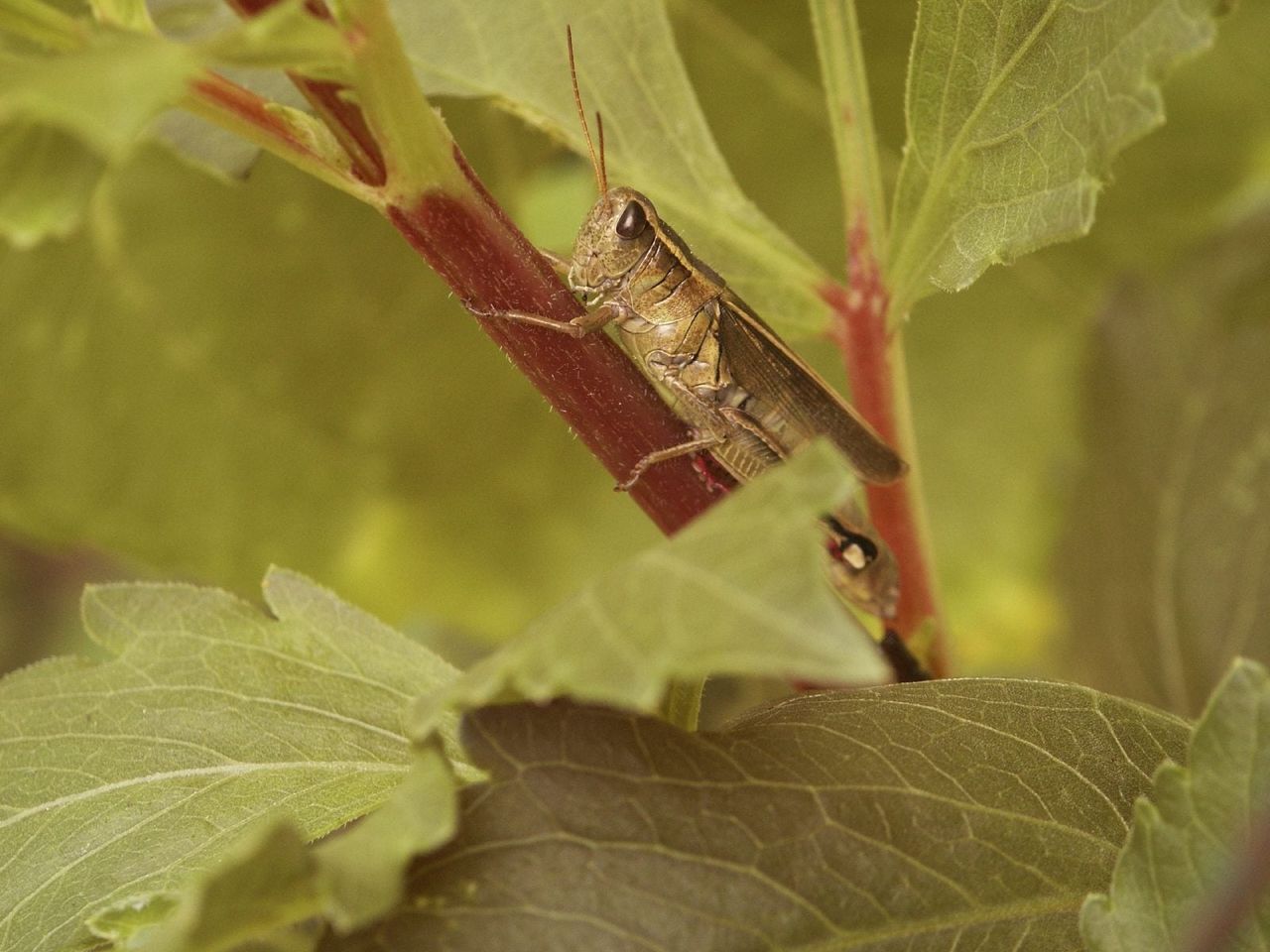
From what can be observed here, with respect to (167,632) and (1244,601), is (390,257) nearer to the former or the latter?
(167,632)

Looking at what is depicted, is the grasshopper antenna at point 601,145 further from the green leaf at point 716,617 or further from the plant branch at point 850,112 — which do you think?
the green leaf at point 716,617

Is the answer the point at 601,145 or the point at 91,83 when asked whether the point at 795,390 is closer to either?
the point at 601,145

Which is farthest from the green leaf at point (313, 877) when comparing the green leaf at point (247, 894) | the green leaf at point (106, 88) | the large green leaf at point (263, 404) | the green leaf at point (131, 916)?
the large green leaf at point (263, 404)

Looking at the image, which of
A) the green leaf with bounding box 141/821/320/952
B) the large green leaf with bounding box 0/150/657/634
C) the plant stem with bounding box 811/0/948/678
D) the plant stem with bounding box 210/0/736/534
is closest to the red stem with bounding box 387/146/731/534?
the plant stem with bounding box 210/0/736/534

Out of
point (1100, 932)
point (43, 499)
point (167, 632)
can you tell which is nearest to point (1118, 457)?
point (1100, 932)

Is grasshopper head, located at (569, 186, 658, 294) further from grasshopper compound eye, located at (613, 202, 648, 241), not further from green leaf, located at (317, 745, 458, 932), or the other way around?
green leaf, located at (317, 745, 458, 932)
